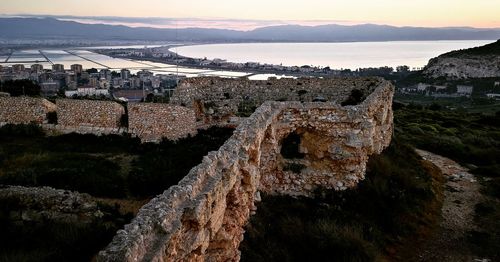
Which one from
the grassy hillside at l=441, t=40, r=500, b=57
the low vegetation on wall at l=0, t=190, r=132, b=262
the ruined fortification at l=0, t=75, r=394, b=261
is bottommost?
the low vegetation on wall at l=0, t=190, r=132, b=262

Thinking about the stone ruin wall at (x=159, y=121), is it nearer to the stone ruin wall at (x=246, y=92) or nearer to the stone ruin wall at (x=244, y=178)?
the stone ruin wall at (x=246, y=92)

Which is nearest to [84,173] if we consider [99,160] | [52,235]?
[99,160]

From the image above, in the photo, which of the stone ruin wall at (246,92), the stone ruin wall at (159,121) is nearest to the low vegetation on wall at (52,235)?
the stone ruin wall at (159,121)

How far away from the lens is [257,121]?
991 cm

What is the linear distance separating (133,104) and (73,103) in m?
2.56

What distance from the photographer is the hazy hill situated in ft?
297

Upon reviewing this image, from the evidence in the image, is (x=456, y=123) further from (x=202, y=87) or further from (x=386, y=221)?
(x=386, y=221)

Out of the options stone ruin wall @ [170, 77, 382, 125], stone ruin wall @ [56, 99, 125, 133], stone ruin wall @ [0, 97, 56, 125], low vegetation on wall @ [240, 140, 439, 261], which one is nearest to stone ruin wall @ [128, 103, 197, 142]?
stone ruin wall @ [56, 99, 125, 133]

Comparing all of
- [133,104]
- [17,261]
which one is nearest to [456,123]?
[133,104]

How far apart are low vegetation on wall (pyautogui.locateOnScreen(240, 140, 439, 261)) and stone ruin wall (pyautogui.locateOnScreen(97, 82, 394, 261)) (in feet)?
1.50

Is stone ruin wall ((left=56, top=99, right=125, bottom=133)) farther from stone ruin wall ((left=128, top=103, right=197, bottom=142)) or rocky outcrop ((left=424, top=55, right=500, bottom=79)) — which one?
rocky outcrop ((left=424, top=55, right=500, bottom=79))

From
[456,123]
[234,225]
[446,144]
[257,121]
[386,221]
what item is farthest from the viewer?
[456,123]

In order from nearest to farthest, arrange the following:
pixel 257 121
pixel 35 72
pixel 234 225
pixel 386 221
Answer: pixel 234 225
pixel 257 121
pixel 386 221
pixel 35 72

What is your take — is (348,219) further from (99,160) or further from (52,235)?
(99,160)
